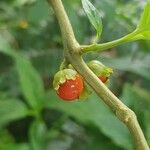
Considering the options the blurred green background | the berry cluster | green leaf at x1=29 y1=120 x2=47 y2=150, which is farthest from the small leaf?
green leaf at x1=29 y1=120 x2=47 y2=150

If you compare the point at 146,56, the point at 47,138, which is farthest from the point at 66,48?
the point at 146,56

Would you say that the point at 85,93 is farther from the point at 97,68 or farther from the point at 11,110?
the point at 11,110

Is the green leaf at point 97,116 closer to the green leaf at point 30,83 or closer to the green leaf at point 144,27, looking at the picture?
the green leaf at point 30,83

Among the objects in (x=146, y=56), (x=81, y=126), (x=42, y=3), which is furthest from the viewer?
(x=146, y=56)

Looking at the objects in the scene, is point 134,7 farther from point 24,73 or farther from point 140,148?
point 140,148

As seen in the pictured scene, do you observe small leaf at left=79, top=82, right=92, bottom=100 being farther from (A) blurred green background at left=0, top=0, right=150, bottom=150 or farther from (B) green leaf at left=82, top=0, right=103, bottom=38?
(A) blurred green background at left=0, top=0, right=150, bottom=150

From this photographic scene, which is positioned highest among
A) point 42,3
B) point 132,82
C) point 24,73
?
point 42,3

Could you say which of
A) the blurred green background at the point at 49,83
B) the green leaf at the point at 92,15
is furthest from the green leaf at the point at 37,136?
the green leaf at the point at 92,15
